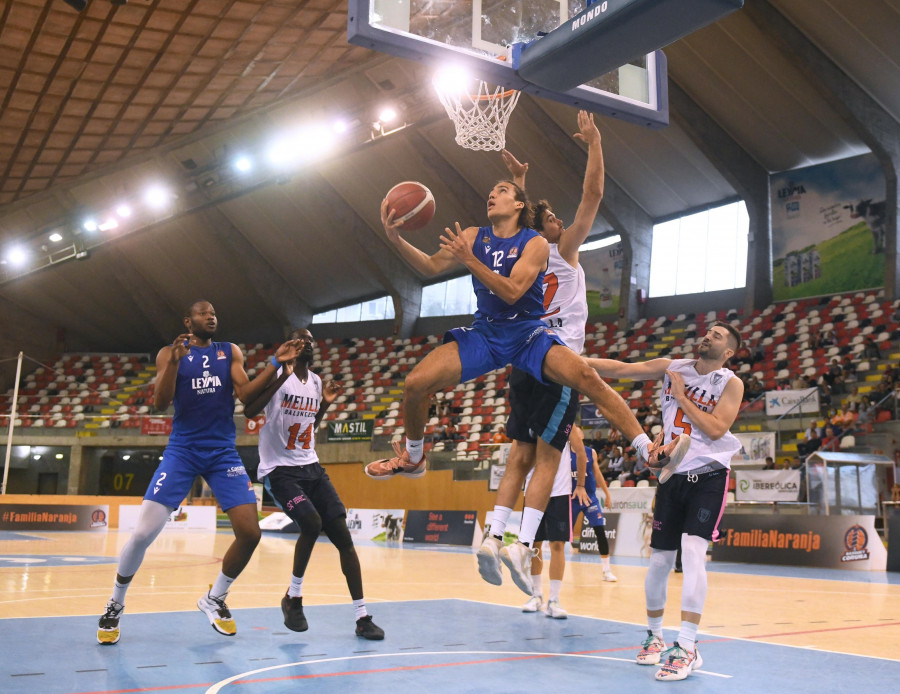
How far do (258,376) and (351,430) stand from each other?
23247 mm

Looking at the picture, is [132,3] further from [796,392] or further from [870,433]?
[870,433]

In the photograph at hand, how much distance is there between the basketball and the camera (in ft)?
18.7

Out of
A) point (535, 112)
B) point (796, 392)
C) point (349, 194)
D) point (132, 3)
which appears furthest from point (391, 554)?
point (349, 194)

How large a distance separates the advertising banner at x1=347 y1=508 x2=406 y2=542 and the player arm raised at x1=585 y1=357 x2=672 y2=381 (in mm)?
16694

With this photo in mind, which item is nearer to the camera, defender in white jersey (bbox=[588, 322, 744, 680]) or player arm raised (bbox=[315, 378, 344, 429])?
defender in white jersey (bbox=[588, 322, 744, 680])

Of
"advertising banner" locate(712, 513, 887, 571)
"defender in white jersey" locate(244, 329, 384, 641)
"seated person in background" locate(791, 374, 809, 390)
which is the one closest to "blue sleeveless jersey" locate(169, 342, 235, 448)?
"defender in white jersey" locate(244, 329, 384, 641)

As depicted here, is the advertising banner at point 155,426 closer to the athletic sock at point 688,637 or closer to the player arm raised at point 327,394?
the player arm raised at point 327,394

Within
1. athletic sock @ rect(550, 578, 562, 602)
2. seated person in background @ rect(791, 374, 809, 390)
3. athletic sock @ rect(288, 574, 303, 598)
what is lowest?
athletic sock @ rect(550, 578, 562, 602)

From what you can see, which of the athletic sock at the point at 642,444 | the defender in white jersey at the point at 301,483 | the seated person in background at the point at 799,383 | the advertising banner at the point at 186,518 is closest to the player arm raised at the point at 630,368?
the athletic sock at the point at 642,444

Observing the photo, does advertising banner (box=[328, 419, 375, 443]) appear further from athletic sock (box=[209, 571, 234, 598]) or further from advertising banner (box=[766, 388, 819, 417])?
athletic sock (box=[209, 571, 234, 598])

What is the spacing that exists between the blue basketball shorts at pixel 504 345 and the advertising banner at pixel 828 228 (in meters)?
23.0

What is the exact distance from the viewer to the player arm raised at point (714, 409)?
537 centimetres

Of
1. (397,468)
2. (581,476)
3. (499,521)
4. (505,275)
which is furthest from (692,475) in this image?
(581,476)

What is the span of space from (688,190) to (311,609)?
23.4m
